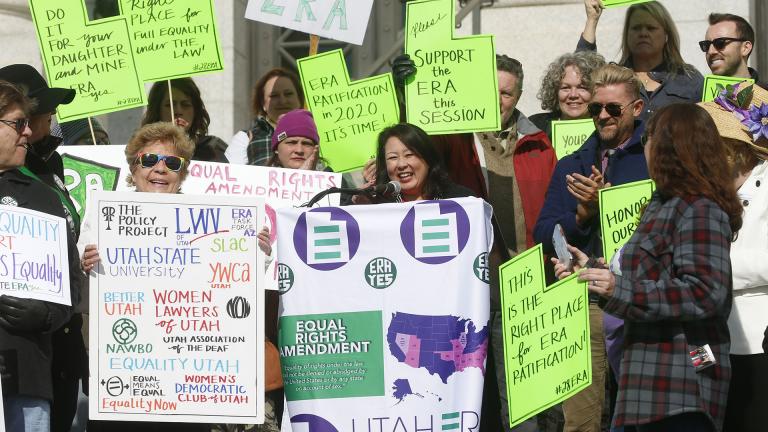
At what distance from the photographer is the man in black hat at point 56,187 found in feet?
23.0

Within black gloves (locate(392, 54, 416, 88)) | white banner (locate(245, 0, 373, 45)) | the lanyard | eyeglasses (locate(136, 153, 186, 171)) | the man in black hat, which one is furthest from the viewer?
white banner (locate(245, 0, 373, 45))

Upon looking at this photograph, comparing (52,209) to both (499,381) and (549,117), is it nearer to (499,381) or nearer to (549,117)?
(499,381)

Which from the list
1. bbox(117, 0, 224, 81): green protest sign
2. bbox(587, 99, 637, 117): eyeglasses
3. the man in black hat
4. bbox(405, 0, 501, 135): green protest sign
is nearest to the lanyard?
the man in black hat

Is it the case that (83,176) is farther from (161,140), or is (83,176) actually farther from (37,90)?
(161,140)

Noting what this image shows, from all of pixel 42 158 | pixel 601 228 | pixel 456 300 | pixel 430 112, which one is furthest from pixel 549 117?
pixel 42 158

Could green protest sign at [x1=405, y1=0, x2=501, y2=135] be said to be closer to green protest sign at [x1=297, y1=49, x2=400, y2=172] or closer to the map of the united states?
green protest sign at [x1=297, y1=49, x2=400, y2=172]

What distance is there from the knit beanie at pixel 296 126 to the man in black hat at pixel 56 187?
3.98 feet

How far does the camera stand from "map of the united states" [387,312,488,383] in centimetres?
679

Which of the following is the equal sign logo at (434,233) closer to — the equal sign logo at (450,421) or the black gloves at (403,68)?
the equal sign logo at (450,421)

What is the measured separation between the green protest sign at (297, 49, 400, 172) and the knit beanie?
193 millimetres

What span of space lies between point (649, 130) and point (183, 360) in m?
2.21

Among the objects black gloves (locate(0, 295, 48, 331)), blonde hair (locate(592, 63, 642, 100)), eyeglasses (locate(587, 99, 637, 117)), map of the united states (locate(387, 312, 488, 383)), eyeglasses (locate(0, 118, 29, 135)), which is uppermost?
blonde hair (locate(592, 63, 642, 100))

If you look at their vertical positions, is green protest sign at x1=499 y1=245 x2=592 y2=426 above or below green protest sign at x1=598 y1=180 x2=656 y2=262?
below

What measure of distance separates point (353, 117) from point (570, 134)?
116cm
